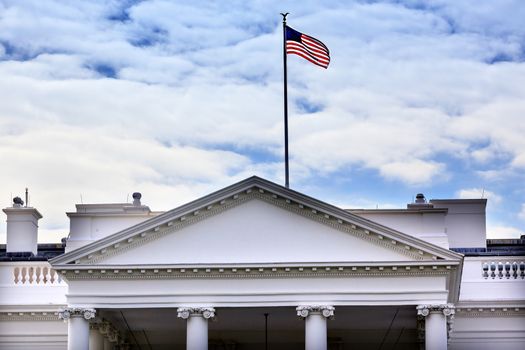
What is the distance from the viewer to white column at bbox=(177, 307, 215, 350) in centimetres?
4872

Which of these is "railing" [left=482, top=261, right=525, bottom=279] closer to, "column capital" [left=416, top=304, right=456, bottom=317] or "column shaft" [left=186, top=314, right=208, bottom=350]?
"column capital" [left=416, top=304, right=456, bottom=317]

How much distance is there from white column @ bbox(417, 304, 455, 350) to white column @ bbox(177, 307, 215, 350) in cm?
690

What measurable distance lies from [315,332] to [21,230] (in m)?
14.5

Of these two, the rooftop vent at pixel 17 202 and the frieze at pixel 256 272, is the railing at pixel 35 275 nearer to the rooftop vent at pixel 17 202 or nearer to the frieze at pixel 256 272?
the rooftop vent at pixel 17 202

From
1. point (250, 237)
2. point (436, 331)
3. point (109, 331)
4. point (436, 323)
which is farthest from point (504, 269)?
point (109, 331)

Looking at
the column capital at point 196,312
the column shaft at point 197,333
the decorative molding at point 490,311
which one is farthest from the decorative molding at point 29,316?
the decorative molding at point 490,311

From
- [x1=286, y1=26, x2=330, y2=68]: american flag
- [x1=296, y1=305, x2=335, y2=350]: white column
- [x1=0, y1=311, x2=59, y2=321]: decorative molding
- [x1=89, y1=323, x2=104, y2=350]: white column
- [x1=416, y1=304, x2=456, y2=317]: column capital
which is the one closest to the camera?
[x1=416, y1=304, x2=456, y2=317]: column capital

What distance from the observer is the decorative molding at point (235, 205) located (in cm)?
4884

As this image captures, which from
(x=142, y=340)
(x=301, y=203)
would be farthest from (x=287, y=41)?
(x=142, y=340)

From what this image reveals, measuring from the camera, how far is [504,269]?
56312 millimetres

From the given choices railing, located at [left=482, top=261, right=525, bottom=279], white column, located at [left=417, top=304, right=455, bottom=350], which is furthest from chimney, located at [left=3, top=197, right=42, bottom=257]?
railing, located at [left=482, top=261, right=525, bottom=279]

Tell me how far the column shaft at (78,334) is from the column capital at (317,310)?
6.96 meters

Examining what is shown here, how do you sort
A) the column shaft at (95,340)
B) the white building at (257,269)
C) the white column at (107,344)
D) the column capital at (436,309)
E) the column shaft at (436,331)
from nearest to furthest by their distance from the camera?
the column shaft at (436,331)
the column capital at (436,309)
the white building at (257,269)
the column shaft at (95,340)
the white column at (107,344)

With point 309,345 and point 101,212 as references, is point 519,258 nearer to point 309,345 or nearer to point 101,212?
point 309,345
